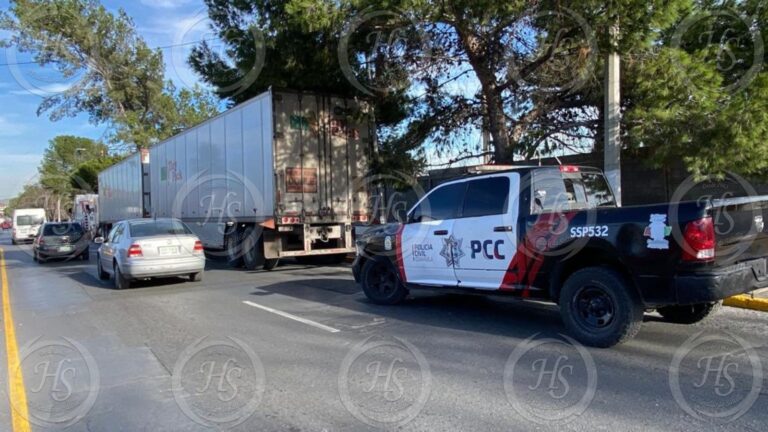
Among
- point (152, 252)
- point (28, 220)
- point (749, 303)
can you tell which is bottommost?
point (749, 303)

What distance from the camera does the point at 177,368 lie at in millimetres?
5871

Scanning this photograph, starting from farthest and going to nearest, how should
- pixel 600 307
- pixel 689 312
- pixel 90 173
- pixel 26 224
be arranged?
pixel 90 173, pixel 26 224, pixel 689 312, pixel 600 307

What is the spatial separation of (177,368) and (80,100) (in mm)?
47340

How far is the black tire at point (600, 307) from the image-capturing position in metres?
5.71

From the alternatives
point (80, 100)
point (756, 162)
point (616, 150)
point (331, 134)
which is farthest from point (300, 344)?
point (80, 100)

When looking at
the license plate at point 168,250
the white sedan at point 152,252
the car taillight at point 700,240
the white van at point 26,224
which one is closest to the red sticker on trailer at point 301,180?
the white sedan at point 152,252

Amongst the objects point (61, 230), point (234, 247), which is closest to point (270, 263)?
point (234, 247)

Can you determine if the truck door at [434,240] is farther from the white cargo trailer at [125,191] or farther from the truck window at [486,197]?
the white cargo trailer at [125,191]

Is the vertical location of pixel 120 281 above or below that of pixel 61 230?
below

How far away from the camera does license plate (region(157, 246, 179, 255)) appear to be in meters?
11.8

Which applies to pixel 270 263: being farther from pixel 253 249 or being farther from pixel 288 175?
pixel 288 175

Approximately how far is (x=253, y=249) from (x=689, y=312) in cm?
1046

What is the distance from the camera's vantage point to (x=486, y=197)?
282 inches

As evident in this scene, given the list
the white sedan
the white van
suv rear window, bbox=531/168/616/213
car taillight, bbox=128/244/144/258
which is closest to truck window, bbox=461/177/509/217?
suv rear window, bbox=531/168/616/213
